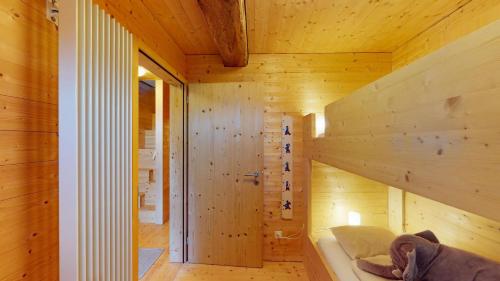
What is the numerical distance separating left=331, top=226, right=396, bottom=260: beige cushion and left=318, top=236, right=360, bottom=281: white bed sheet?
0.16 feet

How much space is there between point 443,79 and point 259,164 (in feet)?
6.35

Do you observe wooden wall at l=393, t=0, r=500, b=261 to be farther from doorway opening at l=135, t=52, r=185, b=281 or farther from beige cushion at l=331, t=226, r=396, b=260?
doorway opening at l=135, t=52, r=185, b=281

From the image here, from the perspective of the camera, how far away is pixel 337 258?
161 cm

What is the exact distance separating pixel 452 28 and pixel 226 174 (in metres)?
2.39

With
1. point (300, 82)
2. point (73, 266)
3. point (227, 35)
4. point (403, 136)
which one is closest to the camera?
point (403, 136)

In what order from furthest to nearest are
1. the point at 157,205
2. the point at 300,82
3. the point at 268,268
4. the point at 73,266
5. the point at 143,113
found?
the point at 143,113 < the point at 157,205 < the point at 300,82 < the point at 268,268 < the point at 73,266

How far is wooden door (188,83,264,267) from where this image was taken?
2.47 meters

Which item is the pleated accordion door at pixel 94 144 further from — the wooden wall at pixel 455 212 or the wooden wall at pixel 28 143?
the wooden wall at pixel 455 212

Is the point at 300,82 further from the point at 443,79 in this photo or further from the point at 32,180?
the point at 32,180

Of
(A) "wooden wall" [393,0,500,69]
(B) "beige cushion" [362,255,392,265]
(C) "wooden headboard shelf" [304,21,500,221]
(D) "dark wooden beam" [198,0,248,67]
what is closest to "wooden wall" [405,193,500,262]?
(B) "beige cushion" [362,255,392,265]

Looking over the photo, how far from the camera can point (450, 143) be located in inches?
23.9

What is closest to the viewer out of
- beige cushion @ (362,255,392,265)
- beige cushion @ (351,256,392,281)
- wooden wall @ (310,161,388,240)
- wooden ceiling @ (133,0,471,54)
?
beige cushion @ (351,256,392,281)

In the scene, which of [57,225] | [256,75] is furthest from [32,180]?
[256,75]

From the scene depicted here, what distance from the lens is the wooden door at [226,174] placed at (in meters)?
2.47
